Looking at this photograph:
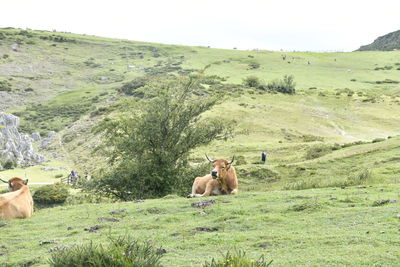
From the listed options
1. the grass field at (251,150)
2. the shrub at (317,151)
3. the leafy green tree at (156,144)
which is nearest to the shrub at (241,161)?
the grass field at (251,150)

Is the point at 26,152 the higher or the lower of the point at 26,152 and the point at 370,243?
the lower

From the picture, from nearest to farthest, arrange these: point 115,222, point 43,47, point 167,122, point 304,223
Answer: point 304,223 < point 115,222 < point 167,122 < point 43,47

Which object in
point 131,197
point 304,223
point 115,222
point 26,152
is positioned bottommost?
point 26,152

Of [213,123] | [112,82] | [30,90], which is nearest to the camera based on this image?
[213,123]

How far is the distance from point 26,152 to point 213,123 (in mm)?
42839

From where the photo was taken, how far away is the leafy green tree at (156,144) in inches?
974

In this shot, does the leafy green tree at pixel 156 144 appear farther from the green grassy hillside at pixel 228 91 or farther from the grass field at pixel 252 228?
the grass field at pixel 252 228

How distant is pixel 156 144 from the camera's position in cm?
2634

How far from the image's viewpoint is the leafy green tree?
81.1 feet

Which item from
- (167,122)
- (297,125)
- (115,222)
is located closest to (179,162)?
(167,122)

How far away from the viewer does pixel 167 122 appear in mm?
26422

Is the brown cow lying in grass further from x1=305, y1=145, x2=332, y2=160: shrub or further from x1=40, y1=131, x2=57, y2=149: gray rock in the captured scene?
x1=40, y1=131, x2=57, y2=149: gray rock

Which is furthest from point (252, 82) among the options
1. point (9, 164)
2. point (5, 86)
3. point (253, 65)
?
point (5, 86)

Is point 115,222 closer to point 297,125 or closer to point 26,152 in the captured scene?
point 26,152
